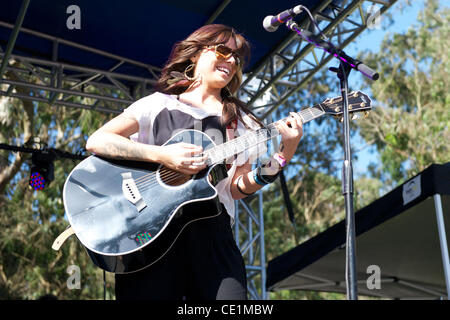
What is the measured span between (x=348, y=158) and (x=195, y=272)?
2.42 ft

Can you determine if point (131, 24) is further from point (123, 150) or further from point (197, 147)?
point (197, 147)

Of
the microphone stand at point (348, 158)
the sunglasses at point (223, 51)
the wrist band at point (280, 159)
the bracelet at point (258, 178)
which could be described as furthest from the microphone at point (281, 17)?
the bracelet at point (258, 178)

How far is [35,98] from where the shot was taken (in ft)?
23.2

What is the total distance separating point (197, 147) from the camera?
2.16 m

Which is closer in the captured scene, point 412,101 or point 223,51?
point 223,51

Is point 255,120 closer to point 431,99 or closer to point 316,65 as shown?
point 316,65

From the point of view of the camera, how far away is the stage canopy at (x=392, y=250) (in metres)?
4.48

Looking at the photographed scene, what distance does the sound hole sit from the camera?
2.20 m

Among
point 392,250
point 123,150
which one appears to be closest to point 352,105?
point 123,150

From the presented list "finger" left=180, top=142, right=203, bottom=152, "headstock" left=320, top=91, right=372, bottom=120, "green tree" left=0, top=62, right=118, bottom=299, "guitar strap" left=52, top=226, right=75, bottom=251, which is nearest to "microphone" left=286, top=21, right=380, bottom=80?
"headstock" left=320, top=91, right=372, bottom=120

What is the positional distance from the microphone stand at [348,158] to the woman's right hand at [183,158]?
0.56 meters

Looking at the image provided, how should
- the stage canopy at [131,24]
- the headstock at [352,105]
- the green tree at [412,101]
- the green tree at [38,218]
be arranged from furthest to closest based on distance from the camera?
the green tree at [412,101]
the green tree at [38,218]
the stage canopy at [131,24]
the headstock at [352,105]

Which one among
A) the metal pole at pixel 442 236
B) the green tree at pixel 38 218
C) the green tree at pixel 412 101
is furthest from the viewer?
the green tree at pixel 412 101

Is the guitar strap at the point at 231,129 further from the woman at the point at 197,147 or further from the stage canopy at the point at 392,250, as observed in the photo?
the stage canopy at the point at 392,250
